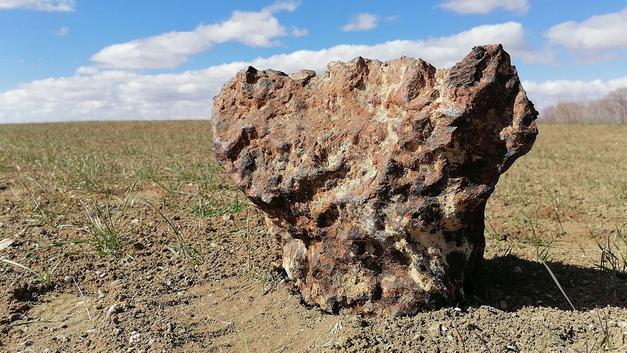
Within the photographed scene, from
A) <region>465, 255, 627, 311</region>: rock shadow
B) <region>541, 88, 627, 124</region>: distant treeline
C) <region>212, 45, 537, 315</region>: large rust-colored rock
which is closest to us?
<region>212, 45, 537, 315</region>: large rust-colored rock

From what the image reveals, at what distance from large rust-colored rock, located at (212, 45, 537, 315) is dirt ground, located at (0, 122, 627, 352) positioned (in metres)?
0.25

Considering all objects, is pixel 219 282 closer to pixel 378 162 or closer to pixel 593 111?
pixel 378 162

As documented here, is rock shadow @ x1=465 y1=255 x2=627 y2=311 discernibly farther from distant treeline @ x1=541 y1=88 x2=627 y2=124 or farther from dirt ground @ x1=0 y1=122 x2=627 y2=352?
distant treeline @ x1=541 y1=88 x2=627 y2=124

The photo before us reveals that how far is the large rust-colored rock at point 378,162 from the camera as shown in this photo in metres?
2.93

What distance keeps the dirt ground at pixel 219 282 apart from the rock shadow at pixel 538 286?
0.04 ft

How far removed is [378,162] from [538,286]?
1.51 metres

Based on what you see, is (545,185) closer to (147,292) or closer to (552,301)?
(552,301)

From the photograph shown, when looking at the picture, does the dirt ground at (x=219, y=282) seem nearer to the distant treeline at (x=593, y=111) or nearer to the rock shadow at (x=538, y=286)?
the rock shadow at (x=538, y=286)

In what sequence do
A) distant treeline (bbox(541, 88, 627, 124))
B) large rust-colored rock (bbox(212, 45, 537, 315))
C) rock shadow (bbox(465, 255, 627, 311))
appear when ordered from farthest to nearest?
distant treeline (bbox(541, 88, 627, 124)) → rock shadow (bbox(465, 255, 627, 311)) → large rust-colored rock (bbox(212, 45, 537, 315))

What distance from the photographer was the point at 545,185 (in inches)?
332

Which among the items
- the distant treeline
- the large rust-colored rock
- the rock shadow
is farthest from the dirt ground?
the distant treeline

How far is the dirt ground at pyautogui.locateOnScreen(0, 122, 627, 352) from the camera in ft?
9.82

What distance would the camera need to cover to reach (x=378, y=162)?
3.03 meters

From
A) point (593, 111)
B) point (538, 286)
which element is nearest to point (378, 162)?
point (538, 286)
